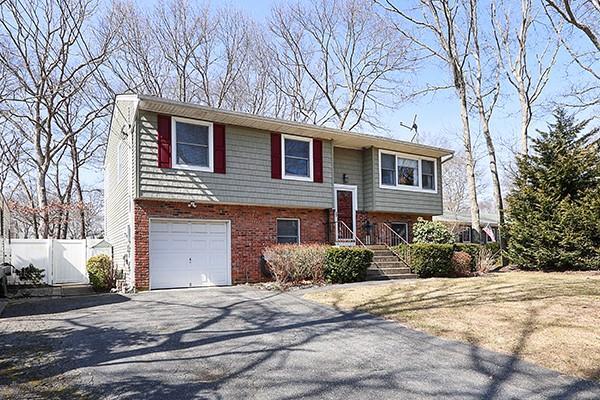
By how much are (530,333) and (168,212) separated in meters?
9.29

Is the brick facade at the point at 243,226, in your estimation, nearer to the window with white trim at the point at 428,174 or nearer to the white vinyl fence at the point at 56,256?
the window with white trim at the point at 428,174

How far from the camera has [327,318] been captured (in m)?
7.76

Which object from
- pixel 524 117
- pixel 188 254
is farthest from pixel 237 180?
pixel 524 117

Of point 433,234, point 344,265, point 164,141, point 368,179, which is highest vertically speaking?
point 164,141

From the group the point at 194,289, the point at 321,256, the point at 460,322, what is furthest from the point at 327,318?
the point at 194,289

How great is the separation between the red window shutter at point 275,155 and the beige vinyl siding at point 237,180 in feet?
0.42

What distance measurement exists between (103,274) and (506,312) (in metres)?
10.8

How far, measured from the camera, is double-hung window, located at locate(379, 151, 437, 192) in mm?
16453

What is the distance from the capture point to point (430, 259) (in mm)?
13844

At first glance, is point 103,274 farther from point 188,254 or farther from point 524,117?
point 524,117

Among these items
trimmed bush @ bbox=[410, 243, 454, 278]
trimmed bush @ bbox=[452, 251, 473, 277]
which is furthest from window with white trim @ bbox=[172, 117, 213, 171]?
trimmed bush @ bbox=[452, 251, 473, 277]

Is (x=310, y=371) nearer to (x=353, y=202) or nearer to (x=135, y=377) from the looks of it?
(x=135, y=377)

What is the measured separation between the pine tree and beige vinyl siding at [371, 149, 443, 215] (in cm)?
274

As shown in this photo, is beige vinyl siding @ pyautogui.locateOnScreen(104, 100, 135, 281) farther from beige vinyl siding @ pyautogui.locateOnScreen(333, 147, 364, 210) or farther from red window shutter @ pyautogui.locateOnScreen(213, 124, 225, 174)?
beige vinyl siding @ pyautogui.locateOnScreen(333, 147, 364, 210)
